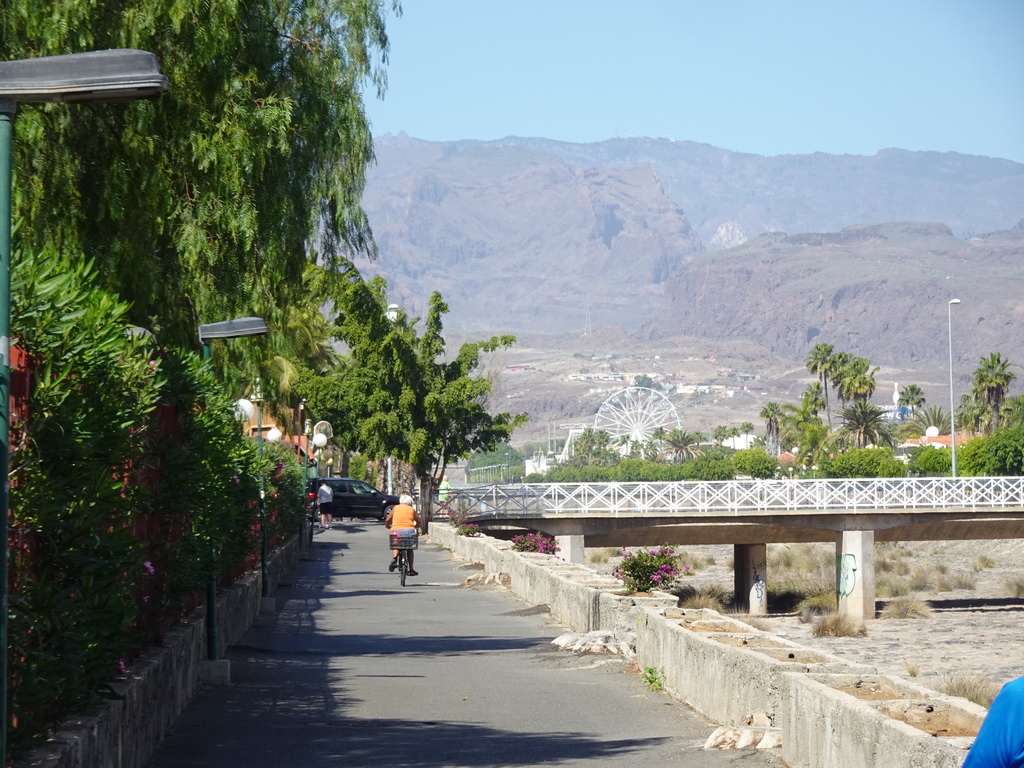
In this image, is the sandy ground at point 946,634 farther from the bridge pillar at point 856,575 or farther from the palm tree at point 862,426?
the palm tree at point 862,426

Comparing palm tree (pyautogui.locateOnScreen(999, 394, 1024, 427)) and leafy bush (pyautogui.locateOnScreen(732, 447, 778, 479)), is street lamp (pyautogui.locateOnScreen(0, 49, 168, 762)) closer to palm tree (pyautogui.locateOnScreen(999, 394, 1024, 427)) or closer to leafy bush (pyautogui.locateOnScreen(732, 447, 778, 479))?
palm tree (pyautogui.locateOnScreen(999, 394, 1024, 427))

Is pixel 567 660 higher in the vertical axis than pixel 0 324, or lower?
lower

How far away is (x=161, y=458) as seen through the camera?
10141 mm

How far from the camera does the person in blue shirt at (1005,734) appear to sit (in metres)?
3.20

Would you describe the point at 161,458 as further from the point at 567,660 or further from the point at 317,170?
the point at 567,660

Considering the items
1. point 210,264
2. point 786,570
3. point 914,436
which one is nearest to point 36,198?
point 210,264

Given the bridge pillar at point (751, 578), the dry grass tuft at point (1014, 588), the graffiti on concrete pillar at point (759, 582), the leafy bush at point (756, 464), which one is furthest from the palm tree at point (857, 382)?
the graffiti on concrete pillar at point (759, 582)

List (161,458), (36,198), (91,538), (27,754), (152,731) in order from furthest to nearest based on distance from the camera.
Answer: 1. (36,198)
2. (161,458)
3. (152,731)
4. (91,538)
5. (27,754)

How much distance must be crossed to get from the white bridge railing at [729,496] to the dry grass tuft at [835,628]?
6.12m

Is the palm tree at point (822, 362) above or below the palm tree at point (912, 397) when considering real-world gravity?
above

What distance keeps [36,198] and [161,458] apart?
109 inches

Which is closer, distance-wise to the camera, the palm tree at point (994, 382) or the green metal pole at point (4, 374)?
the green metal pole at point (4, 374)

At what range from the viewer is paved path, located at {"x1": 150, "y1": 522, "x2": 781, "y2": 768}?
8867 millimetres

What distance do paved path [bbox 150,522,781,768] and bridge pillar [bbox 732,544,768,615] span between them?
37264 mm
